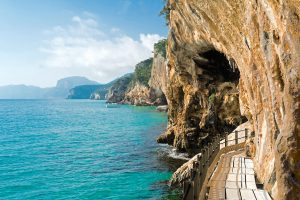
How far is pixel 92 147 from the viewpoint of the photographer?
43875 millimetres

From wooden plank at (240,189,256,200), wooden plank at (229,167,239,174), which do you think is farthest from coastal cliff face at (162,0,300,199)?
wooden plank at (229,167,239,174)

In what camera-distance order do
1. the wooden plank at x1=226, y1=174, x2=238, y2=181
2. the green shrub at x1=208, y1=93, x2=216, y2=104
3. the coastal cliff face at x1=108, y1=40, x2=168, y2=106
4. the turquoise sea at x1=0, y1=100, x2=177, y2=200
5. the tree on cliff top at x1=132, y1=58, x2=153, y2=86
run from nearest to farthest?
the wooden plank at x1=226, y1=174, x2=238, y2=181 → the turquoise sea at x1=0, y1=100, x2=177, y2=200 → the green shrub at x1=208, y1=93, x2=216, y2=104 → the coastal cliff face at x1=108, y1=40, x2=168, y2=106 → the tree on cliff top at x1=132, y1=58, x2=153, y2=86

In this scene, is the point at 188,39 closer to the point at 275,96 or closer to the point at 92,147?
the point at 92,147

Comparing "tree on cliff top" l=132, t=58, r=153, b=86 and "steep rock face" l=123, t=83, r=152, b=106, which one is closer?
"steep rock face" l=123, t=83, r=152, b=106

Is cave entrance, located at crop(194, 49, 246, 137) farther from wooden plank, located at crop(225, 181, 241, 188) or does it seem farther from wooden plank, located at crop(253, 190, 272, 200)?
wooden plank, located at crop(253, 190, 272, 200)

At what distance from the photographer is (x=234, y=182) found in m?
12.8

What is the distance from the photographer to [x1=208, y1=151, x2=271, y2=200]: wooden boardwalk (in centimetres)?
1124

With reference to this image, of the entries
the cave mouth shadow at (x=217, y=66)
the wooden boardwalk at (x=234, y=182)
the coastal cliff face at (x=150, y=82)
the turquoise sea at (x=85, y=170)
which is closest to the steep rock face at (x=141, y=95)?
the coastal cliff face at (x=150, y=82)

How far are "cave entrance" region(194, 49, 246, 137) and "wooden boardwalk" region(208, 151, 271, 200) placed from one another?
2209cm

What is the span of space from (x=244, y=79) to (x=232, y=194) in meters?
9.43

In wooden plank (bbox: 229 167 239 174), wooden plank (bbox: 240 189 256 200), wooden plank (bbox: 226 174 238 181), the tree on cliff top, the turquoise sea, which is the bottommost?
the turquoise sea

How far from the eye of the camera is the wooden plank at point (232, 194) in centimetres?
1108

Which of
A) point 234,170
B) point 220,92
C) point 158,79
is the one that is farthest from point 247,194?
point 158,79

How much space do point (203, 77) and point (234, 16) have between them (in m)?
23.5
